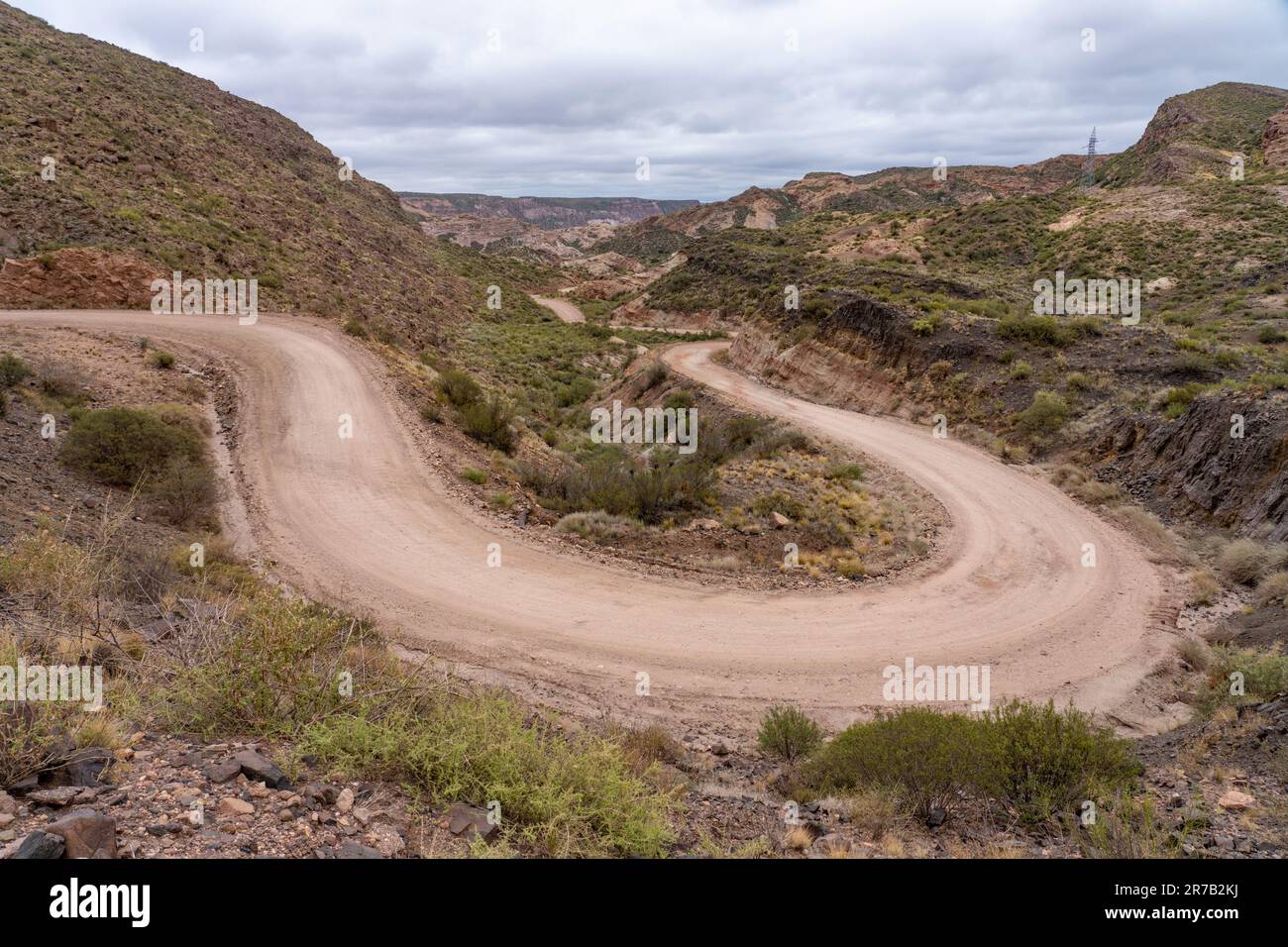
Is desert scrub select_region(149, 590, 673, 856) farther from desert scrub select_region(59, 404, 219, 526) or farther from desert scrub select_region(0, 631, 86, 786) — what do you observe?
desert scrub select_region(59, 404, 219, 526)

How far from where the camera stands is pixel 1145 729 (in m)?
8.57

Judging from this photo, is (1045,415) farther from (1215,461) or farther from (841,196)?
(841,196)

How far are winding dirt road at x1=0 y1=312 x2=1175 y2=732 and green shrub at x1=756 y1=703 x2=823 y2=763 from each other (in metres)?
0.67

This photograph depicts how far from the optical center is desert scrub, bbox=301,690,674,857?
14.6 feet

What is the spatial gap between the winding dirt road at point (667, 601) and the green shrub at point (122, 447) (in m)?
1.44

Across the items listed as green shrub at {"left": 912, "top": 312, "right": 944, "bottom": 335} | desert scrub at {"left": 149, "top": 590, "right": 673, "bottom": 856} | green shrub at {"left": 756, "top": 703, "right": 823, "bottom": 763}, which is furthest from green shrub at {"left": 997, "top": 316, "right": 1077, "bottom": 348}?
desert scrub at {"left": 149, "top": 590, "right": 673, "bottom": 856}

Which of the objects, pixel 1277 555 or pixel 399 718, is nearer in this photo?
pixel 399 718

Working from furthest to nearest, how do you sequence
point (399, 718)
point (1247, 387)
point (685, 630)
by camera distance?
point (1247, 387) < point (685, 630) < point (399, 718)

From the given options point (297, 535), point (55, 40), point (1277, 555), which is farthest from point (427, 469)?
point (55, 40)

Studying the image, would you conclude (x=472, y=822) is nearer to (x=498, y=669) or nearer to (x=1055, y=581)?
(x=498, y=669)

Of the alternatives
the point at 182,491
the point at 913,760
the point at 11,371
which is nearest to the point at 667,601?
the point at 913,760

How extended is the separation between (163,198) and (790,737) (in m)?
36.2

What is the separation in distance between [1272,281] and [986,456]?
22985 mm
